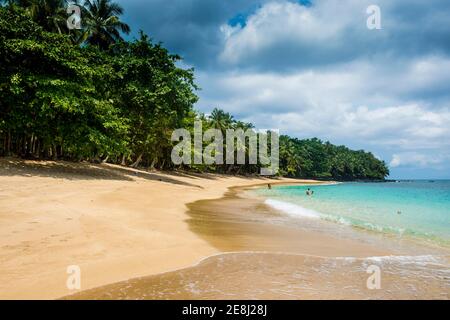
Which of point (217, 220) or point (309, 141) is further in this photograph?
point (309, 141)

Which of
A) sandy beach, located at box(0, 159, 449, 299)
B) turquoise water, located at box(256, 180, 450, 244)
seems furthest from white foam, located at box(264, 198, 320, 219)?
sandy beach, located at box(0, 159, 449, 299)

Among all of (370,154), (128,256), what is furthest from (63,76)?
(370,154)

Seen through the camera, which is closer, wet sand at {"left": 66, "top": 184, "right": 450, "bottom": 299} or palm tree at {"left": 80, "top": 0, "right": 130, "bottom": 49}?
wet sand at {"left": 66, "top": 184, "right": 450, "bottom": 299}

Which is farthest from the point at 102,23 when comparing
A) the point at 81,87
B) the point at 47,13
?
the point at 81,87

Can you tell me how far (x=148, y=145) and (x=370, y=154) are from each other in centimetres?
14486

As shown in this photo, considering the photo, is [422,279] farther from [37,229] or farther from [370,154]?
[370,154]

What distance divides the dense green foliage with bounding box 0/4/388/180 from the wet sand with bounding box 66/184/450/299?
51.3 feet

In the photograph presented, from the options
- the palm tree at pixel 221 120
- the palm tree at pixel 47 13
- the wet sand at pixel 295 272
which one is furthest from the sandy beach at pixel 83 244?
the palm tree at pixel 221 120

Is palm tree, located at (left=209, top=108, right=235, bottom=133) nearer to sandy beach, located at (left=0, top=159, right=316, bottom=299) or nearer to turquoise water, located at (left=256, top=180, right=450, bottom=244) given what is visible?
turquoise water, located at (left=256, top=180, right=450, bottom=244)

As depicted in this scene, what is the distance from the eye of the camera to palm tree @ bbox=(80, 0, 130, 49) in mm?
37250

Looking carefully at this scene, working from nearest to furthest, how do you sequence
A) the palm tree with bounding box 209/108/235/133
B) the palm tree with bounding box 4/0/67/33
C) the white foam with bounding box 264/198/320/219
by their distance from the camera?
1. the white foam with bounding box 264/198/320/219
2. the palm tree with bounding box 4/0/67/33
3. the palm tree with bounding box 209/108/235/133

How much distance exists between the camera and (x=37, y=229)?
7.65 meters

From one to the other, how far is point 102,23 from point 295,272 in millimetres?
39215
